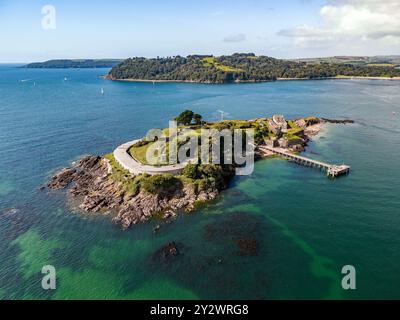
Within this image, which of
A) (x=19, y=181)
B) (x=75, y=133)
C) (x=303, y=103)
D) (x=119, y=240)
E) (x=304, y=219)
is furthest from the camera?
(x=303, y=103)

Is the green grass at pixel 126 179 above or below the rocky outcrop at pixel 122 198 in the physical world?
above

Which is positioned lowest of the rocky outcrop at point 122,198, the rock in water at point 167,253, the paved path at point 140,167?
the rock in water at point 167,253

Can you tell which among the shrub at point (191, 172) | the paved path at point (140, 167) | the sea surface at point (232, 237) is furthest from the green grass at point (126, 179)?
the shrub at point (191, 172)

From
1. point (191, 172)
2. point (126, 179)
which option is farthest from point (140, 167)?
point (191, 172)

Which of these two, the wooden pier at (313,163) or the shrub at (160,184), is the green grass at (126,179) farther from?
the wooden pier at (313,163)
